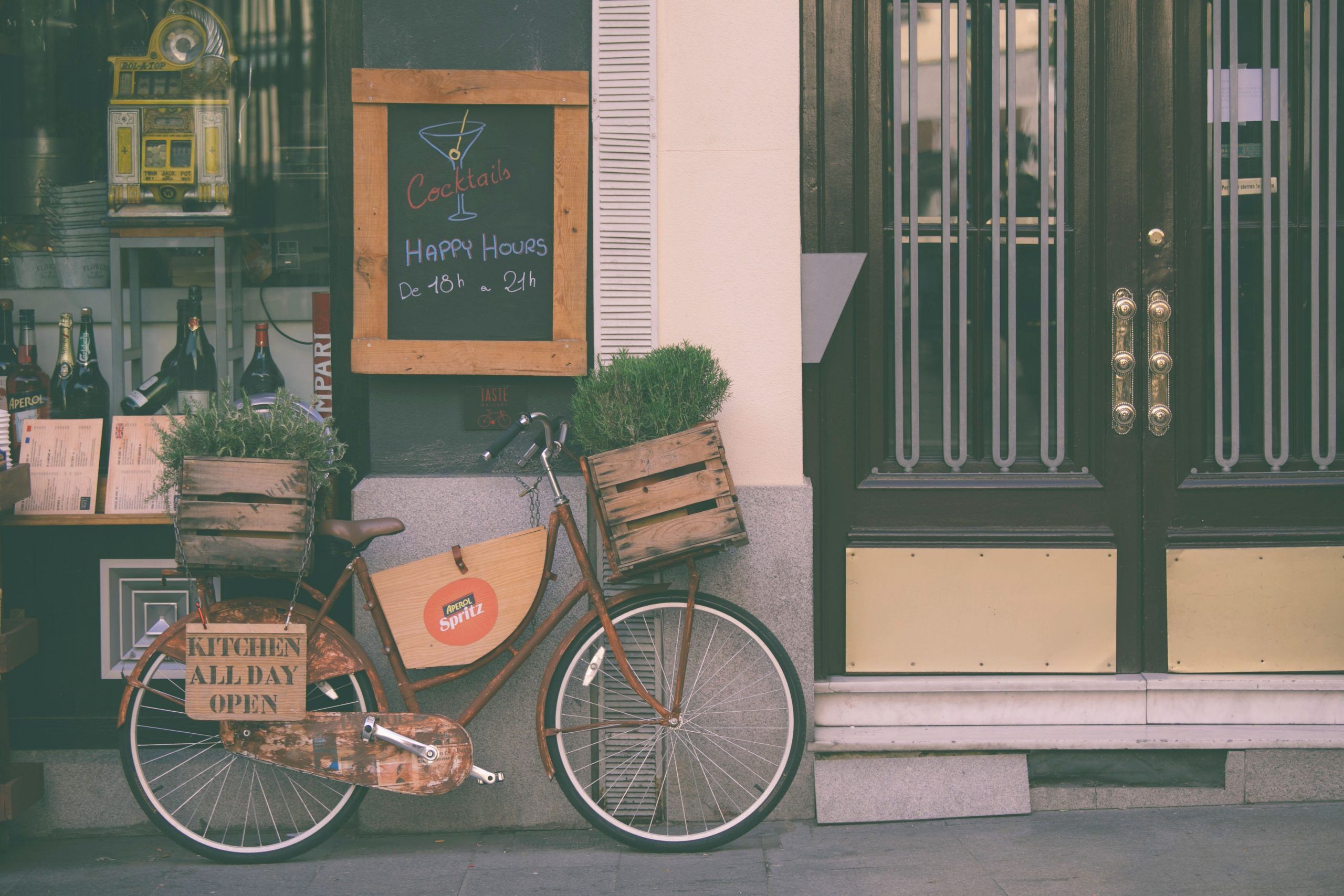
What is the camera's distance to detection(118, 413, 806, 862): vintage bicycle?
376 cm

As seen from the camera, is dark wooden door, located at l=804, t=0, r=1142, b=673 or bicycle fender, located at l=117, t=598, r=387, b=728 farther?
dark wooden door, located at l=804, t=0, r=1142, b=673

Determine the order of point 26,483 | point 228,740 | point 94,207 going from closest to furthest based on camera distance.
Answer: point 228,740 → point 26,483 → point 94,207

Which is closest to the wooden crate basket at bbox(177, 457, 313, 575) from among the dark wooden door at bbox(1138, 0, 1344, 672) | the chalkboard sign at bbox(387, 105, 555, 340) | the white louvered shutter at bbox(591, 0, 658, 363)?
the chalkboard sign at bbox(387, 105, 555, 340)

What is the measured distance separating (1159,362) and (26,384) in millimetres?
4159

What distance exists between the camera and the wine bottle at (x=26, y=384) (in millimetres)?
4215

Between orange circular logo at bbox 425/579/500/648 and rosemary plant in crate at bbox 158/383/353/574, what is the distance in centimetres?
Result: 45

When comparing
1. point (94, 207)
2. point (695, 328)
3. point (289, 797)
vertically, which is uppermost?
point (94, 207)

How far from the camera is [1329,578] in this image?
168 inches

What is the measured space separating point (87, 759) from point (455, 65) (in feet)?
9.26

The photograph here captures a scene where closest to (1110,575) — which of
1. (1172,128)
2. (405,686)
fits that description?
(1172,128)

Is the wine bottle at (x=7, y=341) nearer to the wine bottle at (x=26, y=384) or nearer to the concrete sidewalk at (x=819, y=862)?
the wine bottle at (x=26, y=384)

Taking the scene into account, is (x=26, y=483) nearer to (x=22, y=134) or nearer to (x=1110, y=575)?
(x=22, y=134)

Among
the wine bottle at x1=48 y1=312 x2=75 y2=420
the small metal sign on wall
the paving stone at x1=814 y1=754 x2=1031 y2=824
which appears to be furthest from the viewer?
the wine bottle at x1=48 y1=312 x2=75 y2=420

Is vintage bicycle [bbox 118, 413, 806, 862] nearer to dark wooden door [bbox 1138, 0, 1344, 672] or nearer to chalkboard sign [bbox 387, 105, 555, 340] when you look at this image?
chalkboard sign [bbox 387, 105, 555, 340]
